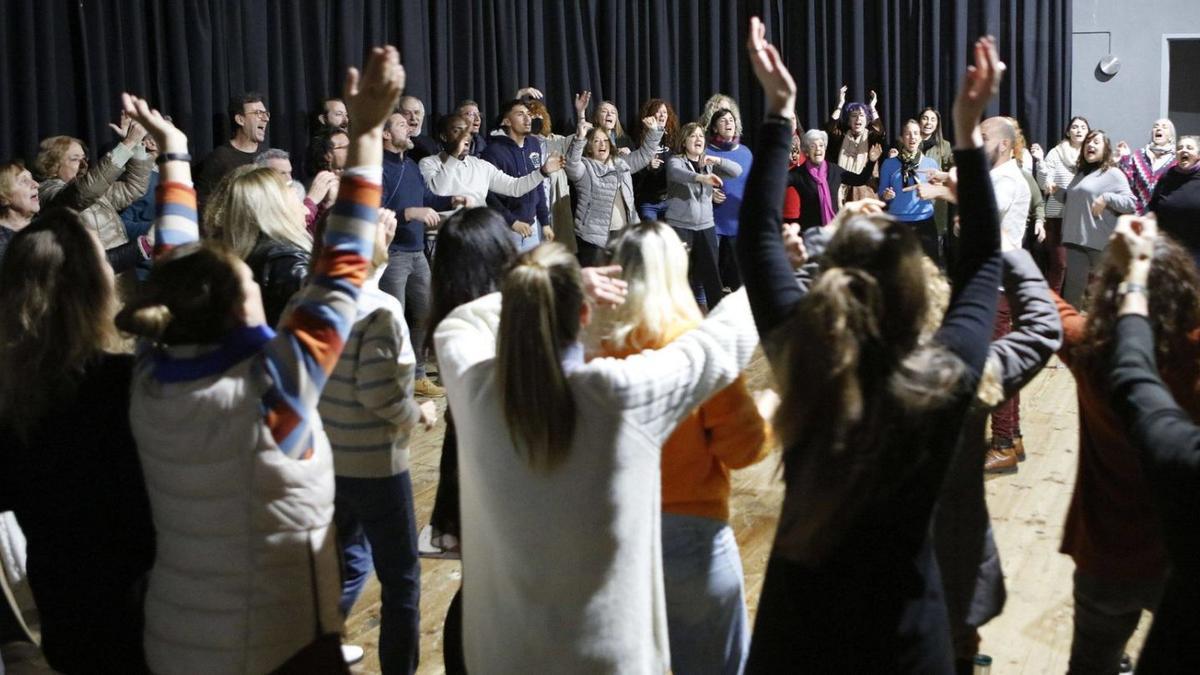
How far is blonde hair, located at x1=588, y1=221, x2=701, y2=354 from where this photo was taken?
2.10 metres

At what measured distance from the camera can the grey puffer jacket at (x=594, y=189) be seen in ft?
24.3

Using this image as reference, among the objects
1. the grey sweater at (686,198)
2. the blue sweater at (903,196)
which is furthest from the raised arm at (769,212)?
the blue sweater at (903,196)

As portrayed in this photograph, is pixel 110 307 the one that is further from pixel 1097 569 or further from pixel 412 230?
pixel 412 230

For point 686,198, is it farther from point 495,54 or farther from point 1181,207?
point 1181,207

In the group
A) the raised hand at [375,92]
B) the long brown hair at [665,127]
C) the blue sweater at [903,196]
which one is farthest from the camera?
the long brown hair at [665,127]

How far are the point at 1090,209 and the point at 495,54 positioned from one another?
14.0ft

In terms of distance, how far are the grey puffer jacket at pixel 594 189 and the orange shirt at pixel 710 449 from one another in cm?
526

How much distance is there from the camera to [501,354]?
1.75 m

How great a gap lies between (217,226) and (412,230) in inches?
118

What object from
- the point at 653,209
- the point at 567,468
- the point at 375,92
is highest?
the point at 375,92

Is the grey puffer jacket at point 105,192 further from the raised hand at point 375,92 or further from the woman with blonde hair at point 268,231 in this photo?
the raised hand at point 375,92

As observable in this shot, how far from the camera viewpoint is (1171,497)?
1504mm

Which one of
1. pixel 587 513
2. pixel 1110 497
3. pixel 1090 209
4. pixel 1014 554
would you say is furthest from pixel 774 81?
pixel 1090 209

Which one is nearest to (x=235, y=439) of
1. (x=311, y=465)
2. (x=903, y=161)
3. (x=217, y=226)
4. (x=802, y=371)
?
(x=311, y=465)
